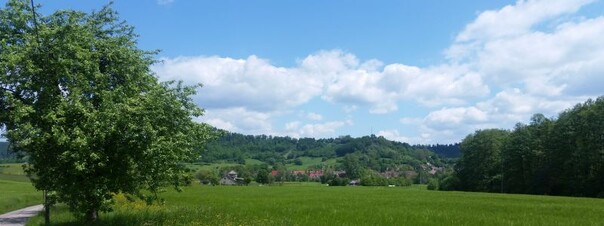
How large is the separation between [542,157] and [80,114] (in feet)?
258

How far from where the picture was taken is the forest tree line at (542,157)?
72438 mm

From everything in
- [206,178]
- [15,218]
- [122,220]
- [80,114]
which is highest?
[80,114]

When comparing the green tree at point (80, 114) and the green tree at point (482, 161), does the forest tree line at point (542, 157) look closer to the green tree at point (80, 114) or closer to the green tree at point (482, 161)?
the green tree at point (482, 161)

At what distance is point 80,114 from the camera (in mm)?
17797

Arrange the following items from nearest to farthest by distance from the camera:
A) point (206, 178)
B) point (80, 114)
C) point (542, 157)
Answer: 1. point (80, 114)
2. point (542, 157)
3. point (206, 178)

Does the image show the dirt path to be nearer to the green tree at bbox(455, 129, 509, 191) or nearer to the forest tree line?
the forest tree line

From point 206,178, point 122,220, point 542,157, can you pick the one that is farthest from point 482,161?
point 122,220

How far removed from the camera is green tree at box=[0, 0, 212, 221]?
56.8 feet

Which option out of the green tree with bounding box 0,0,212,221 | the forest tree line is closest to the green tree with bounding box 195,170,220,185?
the forest tree line

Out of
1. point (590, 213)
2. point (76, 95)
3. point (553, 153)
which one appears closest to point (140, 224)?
point (76, 95)

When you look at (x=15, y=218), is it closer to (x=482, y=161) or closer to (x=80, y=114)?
(x=80, y=114)

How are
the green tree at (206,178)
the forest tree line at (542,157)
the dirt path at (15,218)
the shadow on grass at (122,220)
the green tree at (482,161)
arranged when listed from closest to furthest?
1. the shadow on grass at (122,220)
2. the dirt path at (15,218)
3. the forest tree line at (542,157)
4. the green tree at (482,161)
5. the green tree at (206,178)

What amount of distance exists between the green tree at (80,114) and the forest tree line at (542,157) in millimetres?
65462

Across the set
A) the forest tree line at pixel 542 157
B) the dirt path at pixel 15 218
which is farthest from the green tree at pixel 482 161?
the dirt path at pixel 15 218
